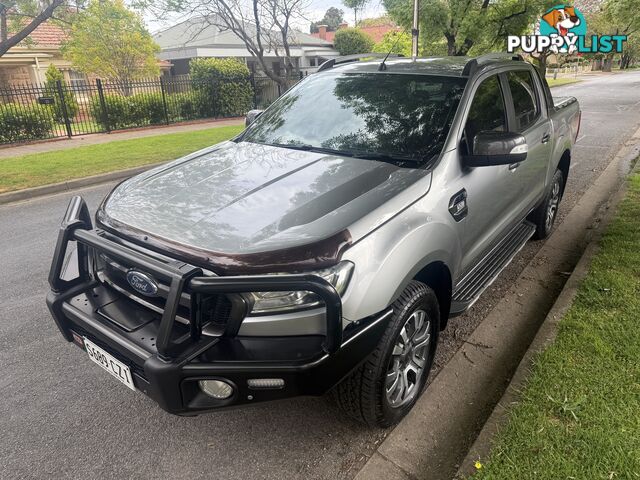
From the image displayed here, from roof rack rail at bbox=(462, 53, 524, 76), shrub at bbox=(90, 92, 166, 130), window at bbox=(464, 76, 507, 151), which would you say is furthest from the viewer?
shrub at bbox=(90, 92, 166, 130)

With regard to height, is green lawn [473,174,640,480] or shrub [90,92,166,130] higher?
shrub [90,92,166,130]

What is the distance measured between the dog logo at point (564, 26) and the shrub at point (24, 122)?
637 inches

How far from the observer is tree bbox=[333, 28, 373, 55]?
119 feet

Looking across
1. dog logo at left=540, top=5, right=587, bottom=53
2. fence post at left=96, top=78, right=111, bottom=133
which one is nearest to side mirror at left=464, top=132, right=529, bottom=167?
fence post at left=96, top=78, right=111, bottom=133

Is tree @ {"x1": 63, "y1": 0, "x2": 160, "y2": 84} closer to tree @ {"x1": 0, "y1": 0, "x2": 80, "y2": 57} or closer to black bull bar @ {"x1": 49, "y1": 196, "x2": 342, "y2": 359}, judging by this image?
tree @ {"x1": 0, "y1": 0, "x2": 80, "y2": 57}

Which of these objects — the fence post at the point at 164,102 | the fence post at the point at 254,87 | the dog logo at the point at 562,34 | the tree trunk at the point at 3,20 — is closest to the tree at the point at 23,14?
the tree trunk at the point at 3,20

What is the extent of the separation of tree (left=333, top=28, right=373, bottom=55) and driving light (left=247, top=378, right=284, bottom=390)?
3736 cm

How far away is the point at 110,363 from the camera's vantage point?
224 centimetres

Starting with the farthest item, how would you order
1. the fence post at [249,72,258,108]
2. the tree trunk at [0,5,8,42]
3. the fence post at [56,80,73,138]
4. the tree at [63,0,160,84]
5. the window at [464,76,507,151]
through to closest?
1. the tree at [63,0,160,84]
2. the fence post at [249,72,258,108]
3. the fence post at [56,80,73,138]
4. the tree trunk at [0,5,8,42]
5. the window at [464,76,507,151]

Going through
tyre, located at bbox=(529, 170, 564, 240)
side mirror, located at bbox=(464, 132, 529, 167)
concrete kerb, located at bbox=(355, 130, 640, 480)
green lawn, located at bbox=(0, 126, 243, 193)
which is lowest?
concrete kerb, located at bbox=(355, 130, 640, 480)

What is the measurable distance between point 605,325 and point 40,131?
575 inches

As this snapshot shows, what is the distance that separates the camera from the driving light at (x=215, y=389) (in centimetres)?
205

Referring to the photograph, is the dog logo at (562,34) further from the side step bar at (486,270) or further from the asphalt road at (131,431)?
the asphalt road at (131,431)

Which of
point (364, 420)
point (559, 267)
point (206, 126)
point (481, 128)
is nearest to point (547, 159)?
point (559, 267)
